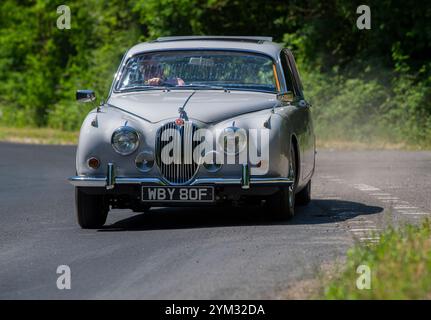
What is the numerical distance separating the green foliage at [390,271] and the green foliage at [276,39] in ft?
60.5

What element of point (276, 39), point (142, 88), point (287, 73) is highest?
point (276, 39)

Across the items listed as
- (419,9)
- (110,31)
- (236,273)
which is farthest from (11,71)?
(236,273)

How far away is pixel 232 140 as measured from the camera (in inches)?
436

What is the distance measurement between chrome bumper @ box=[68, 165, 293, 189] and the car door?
42.9 inches

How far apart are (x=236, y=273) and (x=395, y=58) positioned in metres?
21.5

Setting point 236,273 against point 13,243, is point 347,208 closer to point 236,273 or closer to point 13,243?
point 13,243

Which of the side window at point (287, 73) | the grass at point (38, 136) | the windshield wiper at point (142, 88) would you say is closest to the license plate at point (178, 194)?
the windshield wiper at point (142, 88)

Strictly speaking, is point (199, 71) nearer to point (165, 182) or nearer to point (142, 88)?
point (142, 88)

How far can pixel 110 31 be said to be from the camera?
42156 millimetres

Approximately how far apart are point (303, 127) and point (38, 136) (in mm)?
22864

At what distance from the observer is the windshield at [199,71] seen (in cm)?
1252

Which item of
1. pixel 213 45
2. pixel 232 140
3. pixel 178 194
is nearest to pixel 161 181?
pixel 178 194

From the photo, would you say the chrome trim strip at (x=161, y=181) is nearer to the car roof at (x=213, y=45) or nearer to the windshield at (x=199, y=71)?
the windshield at (x=199, y=71)

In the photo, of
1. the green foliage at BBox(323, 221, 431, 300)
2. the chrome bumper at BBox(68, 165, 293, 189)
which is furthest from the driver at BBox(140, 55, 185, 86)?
the green foliage at BBox(323, 221, 431, 300)
